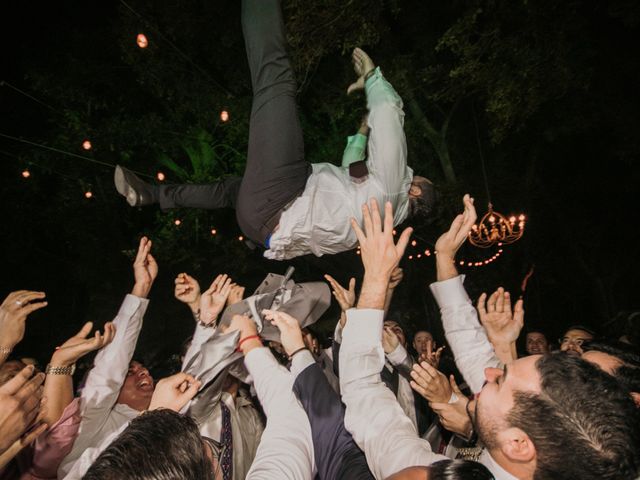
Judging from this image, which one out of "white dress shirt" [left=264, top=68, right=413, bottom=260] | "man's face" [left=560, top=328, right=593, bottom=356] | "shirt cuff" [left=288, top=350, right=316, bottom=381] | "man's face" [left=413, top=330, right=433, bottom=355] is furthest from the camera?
"man's face" [left=413, top=330, right=433, bottom=355]

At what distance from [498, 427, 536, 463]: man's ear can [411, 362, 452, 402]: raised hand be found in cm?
49

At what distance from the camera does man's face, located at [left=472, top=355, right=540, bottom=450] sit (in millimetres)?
1638

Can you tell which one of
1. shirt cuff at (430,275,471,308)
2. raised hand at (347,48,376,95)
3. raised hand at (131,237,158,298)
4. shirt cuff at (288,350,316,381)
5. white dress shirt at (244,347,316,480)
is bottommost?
white dress shirt at (244,347,316,480)

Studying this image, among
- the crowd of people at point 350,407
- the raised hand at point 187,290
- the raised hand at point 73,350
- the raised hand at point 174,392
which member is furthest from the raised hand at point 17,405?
the raised hand at point 187,290

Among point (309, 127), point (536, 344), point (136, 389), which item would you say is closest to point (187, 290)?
point (136, 389)

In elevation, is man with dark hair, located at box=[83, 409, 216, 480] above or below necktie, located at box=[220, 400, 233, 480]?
above

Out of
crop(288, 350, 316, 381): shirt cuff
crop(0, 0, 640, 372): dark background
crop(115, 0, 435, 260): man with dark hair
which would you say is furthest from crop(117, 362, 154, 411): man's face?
crop(0, 0, 640, 372): dark background

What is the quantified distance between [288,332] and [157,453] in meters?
0.73

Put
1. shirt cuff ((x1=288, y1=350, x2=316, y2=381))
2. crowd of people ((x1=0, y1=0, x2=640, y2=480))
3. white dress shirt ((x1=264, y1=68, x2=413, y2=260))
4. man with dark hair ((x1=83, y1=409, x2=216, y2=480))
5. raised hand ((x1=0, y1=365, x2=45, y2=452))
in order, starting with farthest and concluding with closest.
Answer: white dress shirt ((x1=264, y1=68, x2=413, y2=260)), shirt cuff ((x1=288, y1=350, x2=316, y2=381)), crowd of people ((x1=0, y1=0, x2=640, y2=480)), raised hand ((x1=0, y1=365, x2=45, y2=452)), man with dark hair ((x1=83, y1=409, x2=216, y2=480))

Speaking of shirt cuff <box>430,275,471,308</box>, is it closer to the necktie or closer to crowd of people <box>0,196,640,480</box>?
crowd of people <box>0,196,640,480</box>

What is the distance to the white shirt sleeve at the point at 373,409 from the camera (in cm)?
142

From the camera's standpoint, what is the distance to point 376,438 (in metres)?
1.49

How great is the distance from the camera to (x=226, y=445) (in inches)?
89.4

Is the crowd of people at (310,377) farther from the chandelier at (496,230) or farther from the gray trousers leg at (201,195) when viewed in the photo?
the chandelier at (496,230)
